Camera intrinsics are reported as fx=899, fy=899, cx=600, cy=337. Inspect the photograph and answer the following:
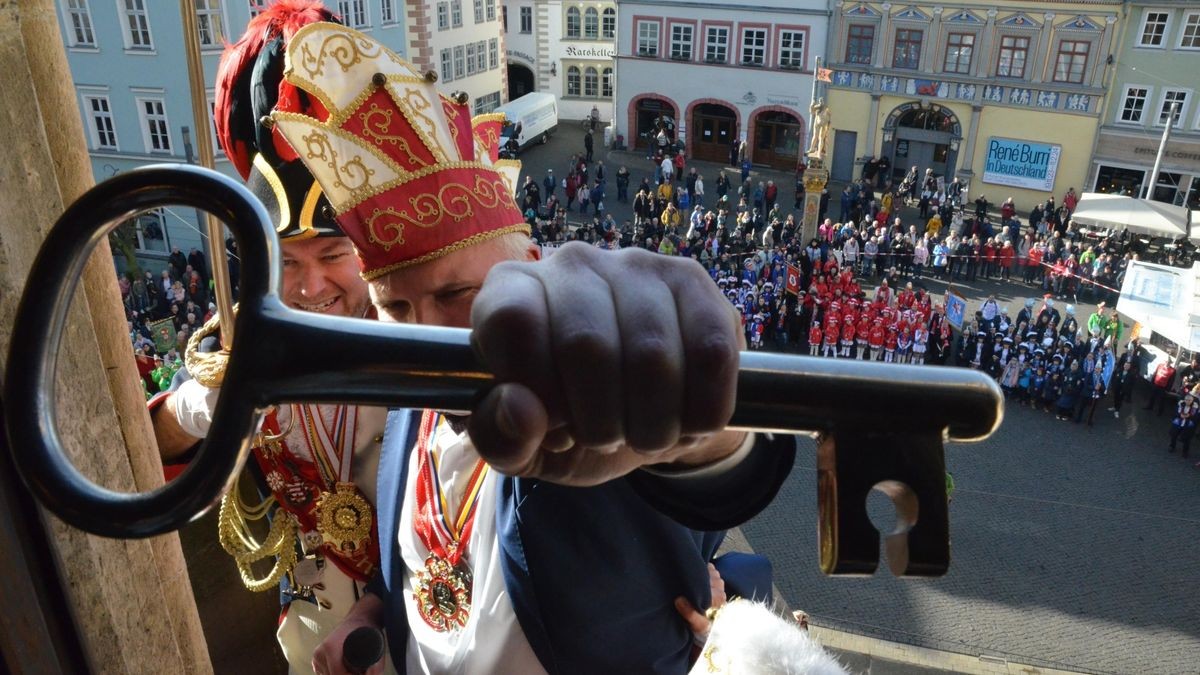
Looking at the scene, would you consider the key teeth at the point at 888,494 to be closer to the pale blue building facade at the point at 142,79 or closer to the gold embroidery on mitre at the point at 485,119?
the gold embroidery on mitre at the point at 485,119

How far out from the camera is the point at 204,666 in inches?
70.7

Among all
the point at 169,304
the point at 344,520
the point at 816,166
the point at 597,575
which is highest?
the point at 597,575

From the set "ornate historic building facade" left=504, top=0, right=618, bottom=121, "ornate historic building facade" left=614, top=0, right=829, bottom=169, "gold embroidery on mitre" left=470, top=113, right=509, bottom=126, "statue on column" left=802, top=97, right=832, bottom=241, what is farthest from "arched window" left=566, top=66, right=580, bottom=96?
"gold embroidery on mitre" left=470, top=113, right=509, bottom=126

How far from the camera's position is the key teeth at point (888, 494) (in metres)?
0.93

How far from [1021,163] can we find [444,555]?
98.4ft

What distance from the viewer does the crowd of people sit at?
1644 centimetres

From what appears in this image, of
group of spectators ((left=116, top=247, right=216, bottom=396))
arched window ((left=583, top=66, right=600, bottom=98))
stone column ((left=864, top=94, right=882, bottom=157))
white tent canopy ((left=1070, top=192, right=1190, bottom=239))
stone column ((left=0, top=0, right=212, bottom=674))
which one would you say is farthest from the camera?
arched window ((left=583, top=66, right=600, bottom=98))

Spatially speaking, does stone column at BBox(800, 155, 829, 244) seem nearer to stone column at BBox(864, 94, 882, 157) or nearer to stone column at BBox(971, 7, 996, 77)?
stone column at BBox(864, 94, 882, 157)

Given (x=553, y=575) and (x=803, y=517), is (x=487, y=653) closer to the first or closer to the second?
(x=553, y=575)

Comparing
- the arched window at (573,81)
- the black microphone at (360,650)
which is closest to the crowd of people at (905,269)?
the arched window at (573,81)

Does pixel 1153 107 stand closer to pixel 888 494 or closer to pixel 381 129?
pixel 381 129

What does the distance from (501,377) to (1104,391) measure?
17.6 metres

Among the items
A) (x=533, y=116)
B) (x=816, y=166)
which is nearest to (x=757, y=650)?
(x=816, y=166)

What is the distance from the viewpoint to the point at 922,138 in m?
29.9
